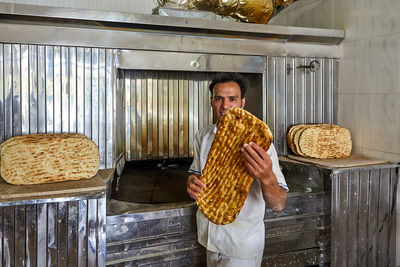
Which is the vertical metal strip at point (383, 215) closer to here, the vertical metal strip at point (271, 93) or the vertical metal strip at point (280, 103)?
the vertical metal strip at point (280, 103)

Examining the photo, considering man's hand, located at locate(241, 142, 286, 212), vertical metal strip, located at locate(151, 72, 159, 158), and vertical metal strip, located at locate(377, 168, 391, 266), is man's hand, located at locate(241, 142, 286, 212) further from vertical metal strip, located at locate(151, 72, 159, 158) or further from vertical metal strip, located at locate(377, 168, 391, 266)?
vertical metal strip, located at locate(151, 72, 159, 158)

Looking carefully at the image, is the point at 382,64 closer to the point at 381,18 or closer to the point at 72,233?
the point at 381,18

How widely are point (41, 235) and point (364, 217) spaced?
6.35 feet

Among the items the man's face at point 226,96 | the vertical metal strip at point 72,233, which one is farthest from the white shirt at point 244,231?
the vertical metal strip at point 72,233

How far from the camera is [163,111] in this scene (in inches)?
108

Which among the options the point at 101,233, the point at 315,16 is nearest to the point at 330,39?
the point at 315,16

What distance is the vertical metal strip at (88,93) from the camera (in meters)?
1.93

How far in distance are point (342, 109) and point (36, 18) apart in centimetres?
229

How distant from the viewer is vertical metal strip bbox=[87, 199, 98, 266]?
149 cm

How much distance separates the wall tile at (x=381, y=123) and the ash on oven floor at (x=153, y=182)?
1409mm

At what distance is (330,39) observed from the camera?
2.50m

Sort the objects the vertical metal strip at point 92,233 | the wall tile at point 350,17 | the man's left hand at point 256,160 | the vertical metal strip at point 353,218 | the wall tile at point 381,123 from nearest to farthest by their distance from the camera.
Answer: the man's left hand at point 256,160 < the vertical metal strip at point 92,233 < the vertical metal strip at point 353,218 < the wall tile at point 381,123 < the wall tile at point 350,17

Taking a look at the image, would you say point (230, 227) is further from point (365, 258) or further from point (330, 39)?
point (330, 39)

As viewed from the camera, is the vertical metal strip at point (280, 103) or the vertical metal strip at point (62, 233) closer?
the vertical metal strip at point (62, 233)
